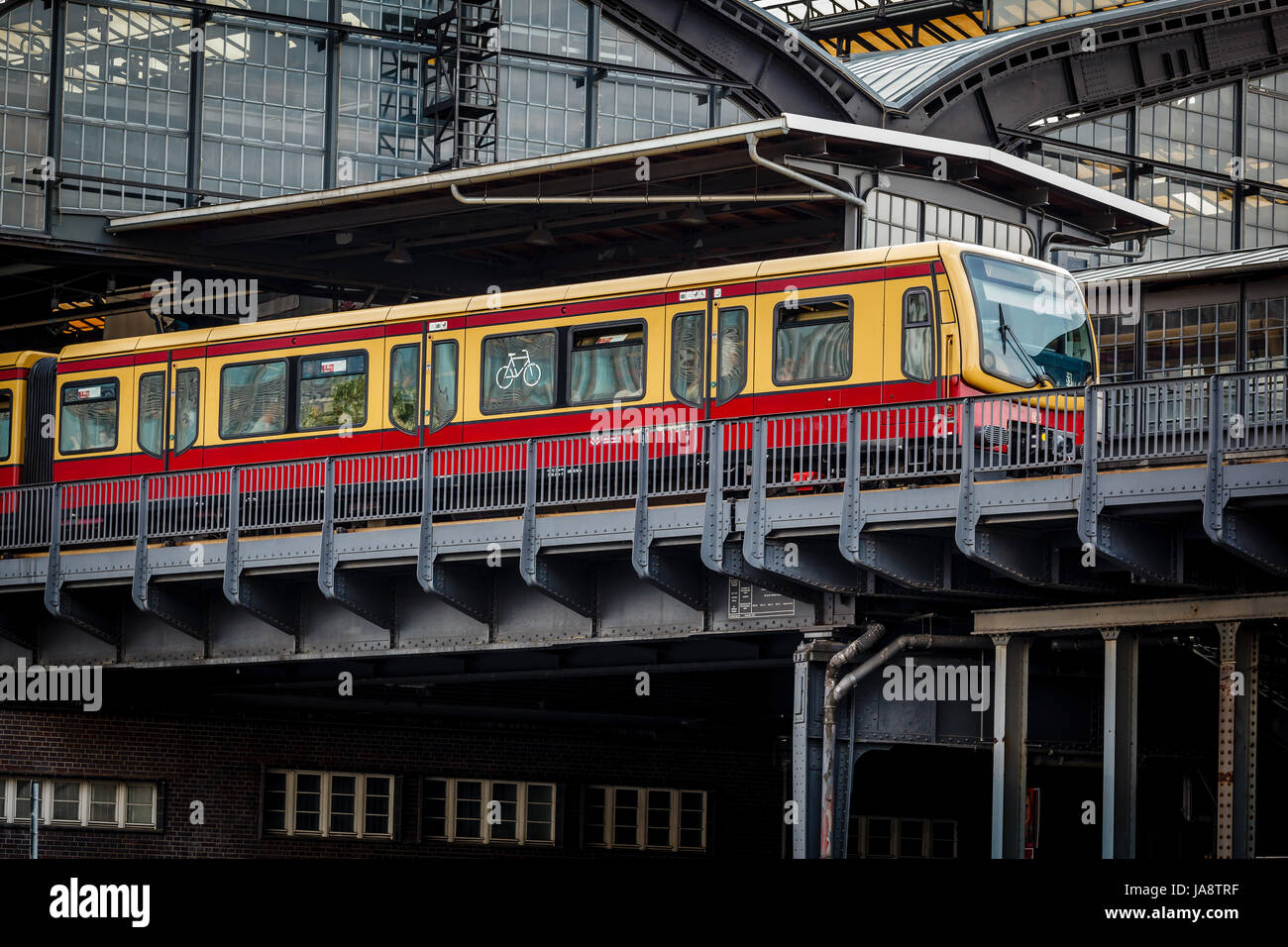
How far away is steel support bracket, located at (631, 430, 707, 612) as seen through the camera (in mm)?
23469

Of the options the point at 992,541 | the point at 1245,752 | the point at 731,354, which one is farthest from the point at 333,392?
the point at 1245,752

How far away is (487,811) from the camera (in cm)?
3688

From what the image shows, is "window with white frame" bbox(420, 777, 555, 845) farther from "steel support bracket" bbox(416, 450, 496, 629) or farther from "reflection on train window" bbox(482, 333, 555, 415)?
"reflection on train window" bbox(482, 333, 555, 415)

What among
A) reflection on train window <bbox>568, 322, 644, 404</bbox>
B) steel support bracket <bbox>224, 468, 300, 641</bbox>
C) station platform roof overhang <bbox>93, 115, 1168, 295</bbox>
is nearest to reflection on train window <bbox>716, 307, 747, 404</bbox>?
reflection on train window <bbox>568, 322, 644, 404</bbox>

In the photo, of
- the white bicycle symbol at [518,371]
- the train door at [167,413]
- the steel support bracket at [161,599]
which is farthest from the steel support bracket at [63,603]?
the white bicycle symbol at [518,371]

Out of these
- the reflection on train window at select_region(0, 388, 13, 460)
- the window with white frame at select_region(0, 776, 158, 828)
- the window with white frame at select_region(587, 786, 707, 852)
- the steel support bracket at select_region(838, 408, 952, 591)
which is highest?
the reflection on train window at select_region(0, 388, 13, 460)

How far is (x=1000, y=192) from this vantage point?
1341 inches

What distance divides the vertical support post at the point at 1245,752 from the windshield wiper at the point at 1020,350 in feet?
18.3

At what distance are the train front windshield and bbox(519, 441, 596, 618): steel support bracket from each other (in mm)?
5325

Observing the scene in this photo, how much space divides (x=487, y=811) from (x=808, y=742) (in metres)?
15.3

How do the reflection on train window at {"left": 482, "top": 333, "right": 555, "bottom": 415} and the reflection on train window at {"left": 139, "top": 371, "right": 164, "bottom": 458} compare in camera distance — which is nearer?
the reflection on train window at {"left": 482, "top": 333, "right": 555, "bottom": 415}

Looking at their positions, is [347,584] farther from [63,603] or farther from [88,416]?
[88,416]
